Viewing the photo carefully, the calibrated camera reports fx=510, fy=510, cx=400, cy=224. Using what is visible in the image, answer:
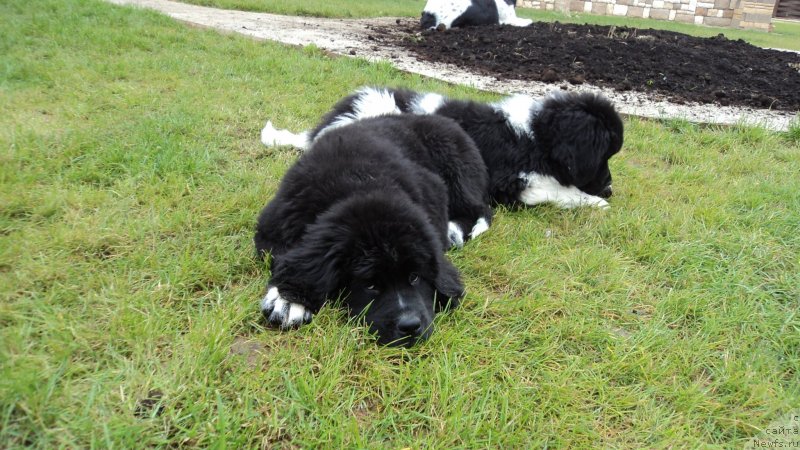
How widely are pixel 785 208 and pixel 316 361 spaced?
3434 mm

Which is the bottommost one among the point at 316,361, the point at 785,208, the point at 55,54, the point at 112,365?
the point at 785,208

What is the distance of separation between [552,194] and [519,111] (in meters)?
0.73

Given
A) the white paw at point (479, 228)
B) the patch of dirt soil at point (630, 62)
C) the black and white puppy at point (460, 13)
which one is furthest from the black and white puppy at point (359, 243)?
the black and white puppy at point (460, 13)

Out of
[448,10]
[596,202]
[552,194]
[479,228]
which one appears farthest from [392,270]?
[448,10]

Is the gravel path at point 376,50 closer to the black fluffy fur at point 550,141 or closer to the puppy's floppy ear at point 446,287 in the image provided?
the black fluffy fur at point 550,141

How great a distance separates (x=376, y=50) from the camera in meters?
7.43

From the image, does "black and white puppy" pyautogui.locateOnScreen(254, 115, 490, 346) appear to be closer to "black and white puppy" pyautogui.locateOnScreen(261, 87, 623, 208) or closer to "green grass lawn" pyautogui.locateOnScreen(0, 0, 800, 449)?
"green grass lawn" pyautogui.locateOnScreen(0, 0, 800, 449)

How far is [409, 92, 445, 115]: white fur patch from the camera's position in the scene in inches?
155

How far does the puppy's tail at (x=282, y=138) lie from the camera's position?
12.9 feet

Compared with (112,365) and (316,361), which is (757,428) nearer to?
(316,361)

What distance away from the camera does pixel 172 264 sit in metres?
2.38

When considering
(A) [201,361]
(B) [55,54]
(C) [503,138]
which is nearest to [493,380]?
(A) [201,361]

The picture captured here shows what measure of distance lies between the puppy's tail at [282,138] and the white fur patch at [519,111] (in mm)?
1529

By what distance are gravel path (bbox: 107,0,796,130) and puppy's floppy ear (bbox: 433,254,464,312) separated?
12.9 ft
